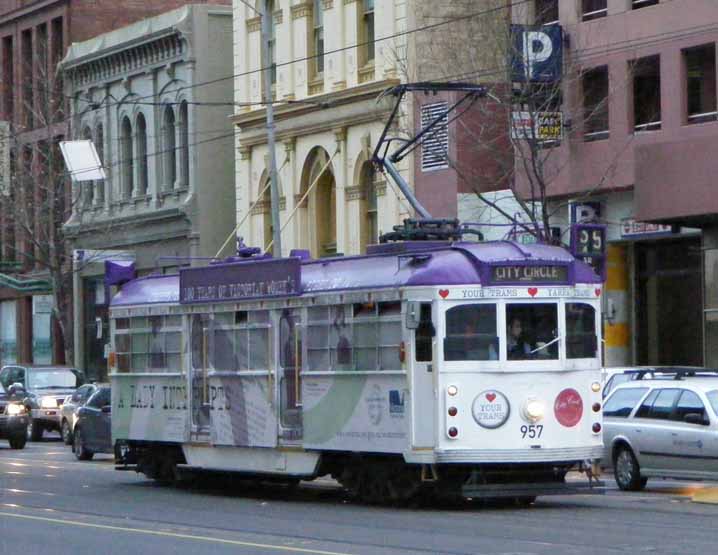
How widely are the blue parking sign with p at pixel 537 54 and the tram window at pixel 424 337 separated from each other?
1534cm

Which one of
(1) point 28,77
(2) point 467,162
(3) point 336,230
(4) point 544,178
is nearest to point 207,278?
(4) point 544,178

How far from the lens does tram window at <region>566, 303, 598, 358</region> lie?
816 inches

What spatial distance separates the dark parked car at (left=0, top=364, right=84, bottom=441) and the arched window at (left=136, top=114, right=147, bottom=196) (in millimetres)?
11457

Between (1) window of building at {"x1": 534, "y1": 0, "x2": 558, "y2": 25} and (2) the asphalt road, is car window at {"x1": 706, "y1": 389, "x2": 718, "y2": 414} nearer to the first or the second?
(2) the asphalt road

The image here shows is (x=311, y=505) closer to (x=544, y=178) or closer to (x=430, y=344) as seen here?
(x=430, y=344)

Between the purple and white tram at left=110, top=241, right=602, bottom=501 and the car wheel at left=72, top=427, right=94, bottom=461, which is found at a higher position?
the purple and white tram at left=110, top=241, right=602, bottom=501

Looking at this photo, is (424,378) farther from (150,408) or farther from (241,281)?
(150,408)

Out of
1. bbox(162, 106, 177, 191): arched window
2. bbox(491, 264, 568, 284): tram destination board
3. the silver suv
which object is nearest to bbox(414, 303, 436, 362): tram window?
bbox(491, 264, 568, 284): tram destination board

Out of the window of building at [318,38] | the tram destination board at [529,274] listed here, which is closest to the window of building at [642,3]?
the window of building at [318,38]

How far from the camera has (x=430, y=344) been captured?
20188 mm

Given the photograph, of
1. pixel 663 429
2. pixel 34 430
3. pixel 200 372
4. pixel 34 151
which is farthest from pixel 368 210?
pixel 663 429

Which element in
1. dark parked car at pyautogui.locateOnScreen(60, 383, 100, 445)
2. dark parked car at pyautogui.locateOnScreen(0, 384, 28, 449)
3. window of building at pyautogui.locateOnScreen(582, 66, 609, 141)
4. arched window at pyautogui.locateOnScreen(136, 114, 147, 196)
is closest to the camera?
window of building at pyautogui.locateOnScreen(582, 66, 609, 141)

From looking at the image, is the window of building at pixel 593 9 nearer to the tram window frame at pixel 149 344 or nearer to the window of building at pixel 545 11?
the window of building at pixel 545 11

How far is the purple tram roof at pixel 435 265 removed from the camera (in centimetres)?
2031
